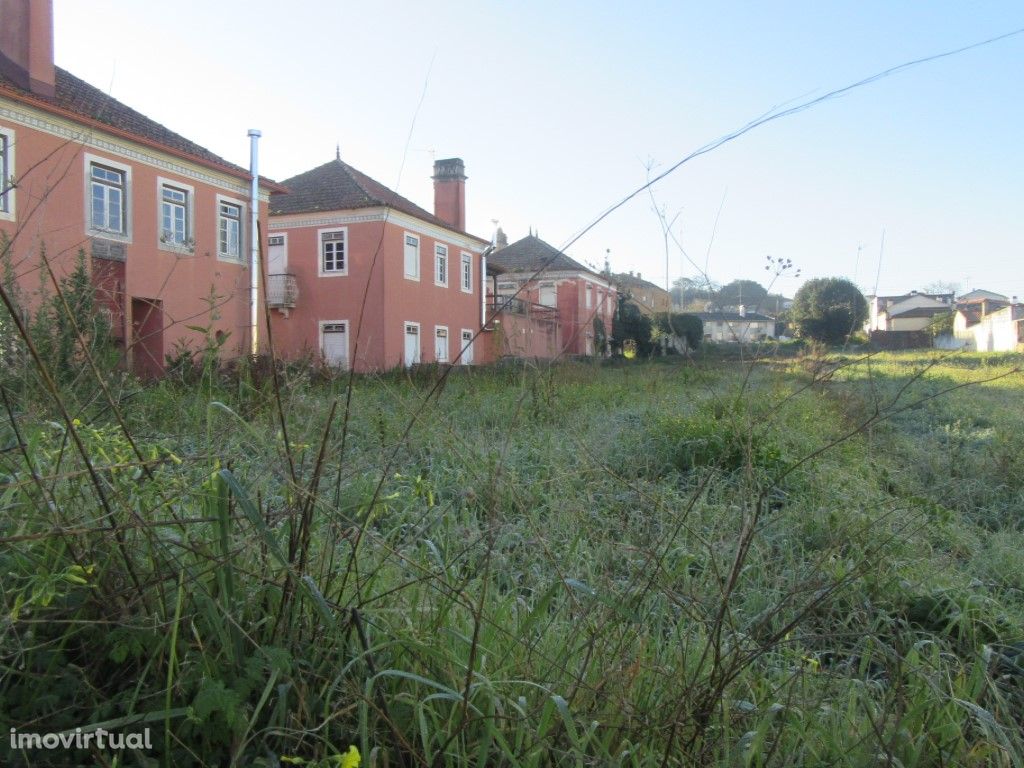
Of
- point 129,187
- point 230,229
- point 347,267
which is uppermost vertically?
point 129,187

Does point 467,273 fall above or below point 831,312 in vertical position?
above

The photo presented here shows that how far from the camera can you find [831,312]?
14.6ft

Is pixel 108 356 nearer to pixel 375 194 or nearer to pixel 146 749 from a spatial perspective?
pixel 146 749

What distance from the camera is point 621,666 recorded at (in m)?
1.69

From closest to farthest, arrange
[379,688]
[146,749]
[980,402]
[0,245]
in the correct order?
[146,749]
[379,688]
[0,245]
[980,402]

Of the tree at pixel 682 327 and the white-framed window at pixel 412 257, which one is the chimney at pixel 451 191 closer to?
the white-framed window at pixel 412 257

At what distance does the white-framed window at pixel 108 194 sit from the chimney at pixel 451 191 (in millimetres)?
13698

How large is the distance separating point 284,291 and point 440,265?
5673 millimetres

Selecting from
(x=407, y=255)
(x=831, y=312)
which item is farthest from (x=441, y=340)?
(x=831, y=312)

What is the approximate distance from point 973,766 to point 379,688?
1.51 meters

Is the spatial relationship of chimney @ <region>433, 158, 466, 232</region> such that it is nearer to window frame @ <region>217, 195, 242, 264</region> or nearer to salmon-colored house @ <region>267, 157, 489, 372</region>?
salmon-colored house @ <region>267, 157, 489, 372</region>

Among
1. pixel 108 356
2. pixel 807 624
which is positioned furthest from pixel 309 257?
pixel 807 624

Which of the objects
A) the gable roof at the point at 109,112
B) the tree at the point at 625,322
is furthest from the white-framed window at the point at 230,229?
the tree at the point at 625,322

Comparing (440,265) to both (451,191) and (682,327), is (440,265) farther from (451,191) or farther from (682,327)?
(682,327)
